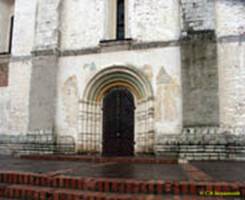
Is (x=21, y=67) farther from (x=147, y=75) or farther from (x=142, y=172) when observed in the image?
(x=142, y=172)

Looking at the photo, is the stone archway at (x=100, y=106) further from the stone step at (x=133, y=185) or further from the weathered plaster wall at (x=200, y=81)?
the stone step at (x=133, y=185)

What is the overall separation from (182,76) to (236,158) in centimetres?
308

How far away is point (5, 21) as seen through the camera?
1270 centimetres

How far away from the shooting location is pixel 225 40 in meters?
8.84

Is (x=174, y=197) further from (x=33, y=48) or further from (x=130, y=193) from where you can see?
(x=33, y=48)

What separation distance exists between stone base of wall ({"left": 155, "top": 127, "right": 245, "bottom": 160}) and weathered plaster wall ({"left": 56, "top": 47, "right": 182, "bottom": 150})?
0.68 m

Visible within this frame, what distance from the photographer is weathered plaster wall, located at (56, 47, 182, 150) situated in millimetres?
8922

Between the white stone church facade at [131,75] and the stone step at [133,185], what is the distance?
470 centimetres

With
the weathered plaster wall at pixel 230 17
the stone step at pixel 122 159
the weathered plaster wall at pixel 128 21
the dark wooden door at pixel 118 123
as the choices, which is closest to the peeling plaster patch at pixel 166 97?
the dark wooden door at pixel 118 123

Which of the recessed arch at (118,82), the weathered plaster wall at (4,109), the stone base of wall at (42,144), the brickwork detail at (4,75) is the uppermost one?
the brickwork detail at (4,75)

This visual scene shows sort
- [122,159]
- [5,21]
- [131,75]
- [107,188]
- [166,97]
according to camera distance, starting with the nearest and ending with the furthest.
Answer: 1. [107,188]
2. [122,159]
3. [166,97]
4. [131,75]
5. [5,21]

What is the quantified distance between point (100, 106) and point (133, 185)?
6752 millimetres

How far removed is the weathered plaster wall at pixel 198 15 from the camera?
8797mm

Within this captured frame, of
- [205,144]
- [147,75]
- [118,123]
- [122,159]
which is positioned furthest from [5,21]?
[205,144]
